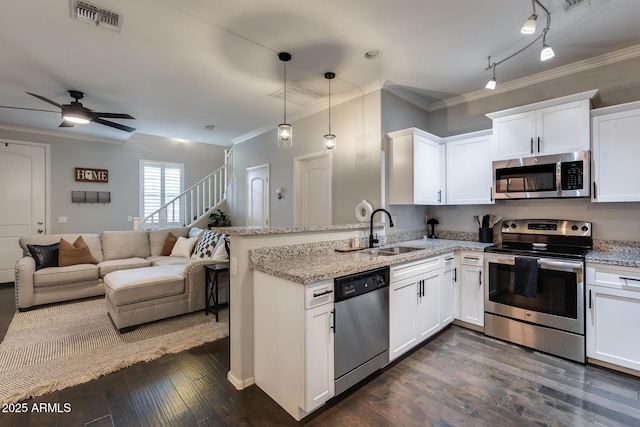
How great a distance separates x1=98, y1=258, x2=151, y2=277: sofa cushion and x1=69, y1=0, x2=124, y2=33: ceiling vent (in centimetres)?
338

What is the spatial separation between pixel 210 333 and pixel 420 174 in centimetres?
309

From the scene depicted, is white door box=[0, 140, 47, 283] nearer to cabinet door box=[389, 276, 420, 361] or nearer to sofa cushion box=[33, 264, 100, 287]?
sofa cushion box=[33, 264, 100, 287]

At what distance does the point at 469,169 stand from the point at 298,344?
3.07 meters

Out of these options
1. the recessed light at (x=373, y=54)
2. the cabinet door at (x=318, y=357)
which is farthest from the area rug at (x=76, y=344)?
the recessed light at (x=373, y=54)

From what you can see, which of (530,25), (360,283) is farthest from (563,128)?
(360,283)

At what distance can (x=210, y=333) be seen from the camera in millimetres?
3191

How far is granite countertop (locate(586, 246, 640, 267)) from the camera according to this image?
93.2 inches

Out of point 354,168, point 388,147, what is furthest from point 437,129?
point 354,168

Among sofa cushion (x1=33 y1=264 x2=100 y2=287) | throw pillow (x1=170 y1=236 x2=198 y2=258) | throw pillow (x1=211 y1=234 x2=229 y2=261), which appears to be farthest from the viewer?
throw pillow (x1=170 y1=236 x2=198 y2=258)

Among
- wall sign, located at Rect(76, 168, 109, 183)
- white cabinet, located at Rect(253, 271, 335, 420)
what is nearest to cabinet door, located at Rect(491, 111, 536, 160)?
white cabinet, located at Rect(253, 271, 335, 420)

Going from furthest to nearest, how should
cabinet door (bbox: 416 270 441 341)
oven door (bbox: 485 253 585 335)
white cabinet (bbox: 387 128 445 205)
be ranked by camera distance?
1. white cabinet (bbox: 387 128 445 205)
2. cabinet door (bbox: 416 270 441 341)
3. oven door (bbox: 485 253 585 335)

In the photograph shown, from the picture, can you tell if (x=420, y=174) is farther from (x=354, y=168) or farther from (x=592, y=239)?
(x=592, y=239)

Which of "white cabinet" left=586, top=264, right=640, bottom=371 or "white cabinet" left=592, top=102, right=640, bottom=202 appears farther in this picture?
"white cabinet" left=592, top=102, right=640, bottom=202

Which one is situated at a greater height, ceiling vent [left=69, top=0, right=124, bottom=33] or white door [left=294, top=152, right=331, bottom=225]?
ceiling vent [left=69, top=0, right=124, bottom=33]
